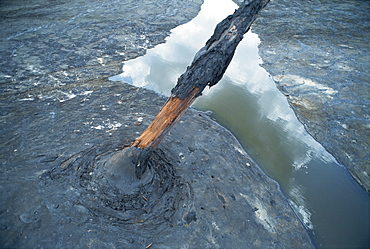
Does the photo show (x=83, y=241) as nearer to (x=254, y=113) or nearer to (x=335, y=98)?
(x=254, y=113)

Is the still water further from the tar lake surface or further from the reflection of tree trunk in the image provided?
the reflection of tree trunk

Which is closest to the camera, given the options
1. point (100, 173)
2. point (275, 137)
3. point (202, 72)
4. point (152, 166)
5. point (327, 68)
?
point (202, 72)

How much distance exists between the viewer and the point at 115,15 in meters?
7.00

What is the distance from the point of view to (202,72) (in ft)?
8.54

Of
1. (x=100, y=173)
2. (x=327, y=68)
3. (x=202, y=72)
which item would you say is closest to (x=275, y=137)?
(x=202, y=72)

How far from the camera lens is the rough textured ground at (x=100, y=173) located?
7.72 feet

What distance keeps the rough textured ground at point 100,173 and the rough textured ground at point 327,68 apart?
65.3 inches

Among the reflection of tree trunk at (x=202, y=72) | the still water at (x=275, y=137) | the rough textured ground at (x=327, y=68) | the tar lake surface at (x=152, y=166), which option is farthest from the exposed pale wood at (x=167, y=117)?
the rough textured ground at (x=327, y=68)

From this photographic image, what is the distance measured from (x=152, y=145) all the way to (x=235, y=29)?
1474 mm

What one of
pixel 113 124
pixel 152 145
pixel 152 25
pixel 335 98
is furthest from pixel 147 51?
pixel 335 98

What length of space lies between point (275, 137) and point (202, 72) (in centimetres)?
216

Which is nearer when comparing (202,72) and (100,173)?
(202,72)

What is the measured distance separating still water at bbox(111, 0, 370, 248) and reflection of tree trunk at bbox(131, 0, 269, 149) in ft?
5.16

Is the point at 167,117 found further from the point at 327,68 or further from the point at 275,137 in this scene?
the point at 327,68
